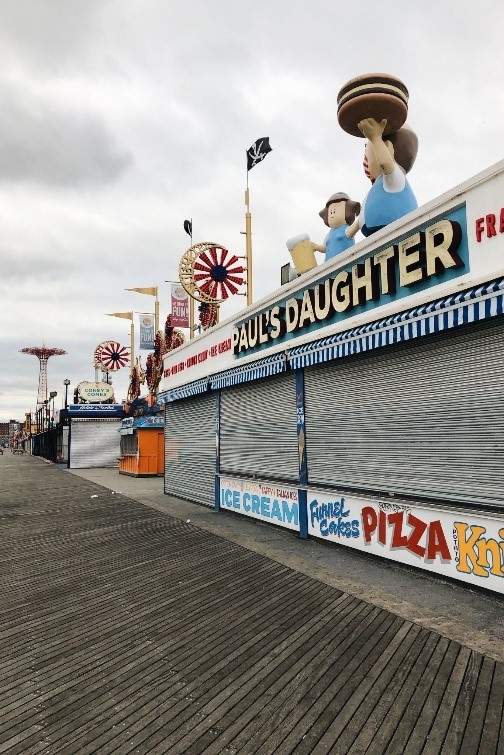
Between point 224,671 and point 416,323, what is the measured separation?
515cm

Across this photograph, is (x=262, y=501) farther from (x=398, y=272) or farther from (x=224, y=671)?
(x=224, y=671)

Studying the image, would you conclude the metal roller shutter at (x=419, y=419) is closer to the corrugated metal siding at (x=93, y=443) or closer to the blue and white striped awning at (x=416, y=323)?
the blue and white striped awning at (x=416, y=323)

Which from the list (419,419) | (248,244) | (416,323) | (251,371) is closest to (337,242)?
(251,371)

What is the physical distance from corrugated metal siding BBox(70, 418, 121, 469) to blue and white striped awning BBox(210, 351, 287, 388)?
2322cm

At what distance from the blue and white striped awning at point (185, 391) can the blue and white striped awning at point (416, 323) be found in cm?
565

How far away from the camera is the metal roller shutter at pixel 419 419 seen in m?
6.67

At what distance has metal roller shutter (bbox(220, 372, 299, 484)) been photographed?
36.2 feet

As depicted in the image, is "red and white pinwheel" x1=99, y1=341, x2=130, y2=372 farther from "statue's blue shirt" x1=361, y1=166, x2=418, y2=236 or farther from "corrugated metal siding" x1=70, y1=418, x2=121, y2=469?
"statue's blue shirt" x1=361, y1=166, x2=418, y2=236

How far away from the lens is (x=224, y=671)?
4.62 metres

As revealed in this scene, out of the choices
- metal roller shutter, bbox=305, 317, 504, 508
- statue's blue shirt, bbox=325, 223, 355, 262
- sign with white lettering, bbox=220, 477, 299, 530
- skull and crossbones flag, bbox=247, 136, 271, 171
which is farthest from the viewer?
skull and crossbones flag, bbox=247, 136, 271, 171

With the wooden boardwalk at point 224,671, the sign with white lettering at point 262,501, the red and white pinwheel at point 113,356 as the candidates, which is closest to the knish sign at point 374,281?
the sign with white lettering at point 262,501

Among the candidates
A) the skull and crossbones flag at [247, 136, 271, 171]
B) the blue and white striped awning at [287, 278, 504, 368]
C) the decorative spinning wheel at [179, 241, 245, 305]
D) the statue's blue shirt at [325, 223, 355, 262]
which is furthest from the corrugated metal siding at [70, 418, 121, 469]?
the blue and white striped awning at [287, 278, 504, 368]

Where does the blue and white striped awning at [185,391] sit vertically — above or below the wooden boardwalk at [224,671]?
above

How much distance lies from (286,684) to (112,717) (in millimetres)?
1487
